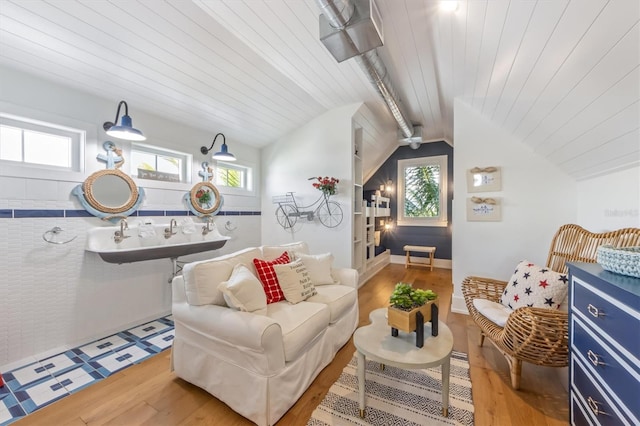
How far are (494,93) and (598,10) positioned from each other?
1.46 metres

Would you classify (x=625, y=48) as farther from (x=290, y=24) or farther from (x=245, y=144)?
(x=245, y=144)

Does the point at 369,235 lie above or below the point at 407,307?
above

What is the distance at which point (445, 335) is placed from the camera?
170 centimetres

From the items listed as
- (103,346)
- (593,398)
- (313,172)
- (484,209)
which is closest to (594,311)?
(593,398)

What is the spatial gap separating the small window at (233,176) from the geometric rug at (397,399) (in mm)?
3119

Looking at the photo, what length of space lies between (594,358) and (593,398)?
190mm

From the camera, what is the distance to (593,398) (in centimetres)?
122

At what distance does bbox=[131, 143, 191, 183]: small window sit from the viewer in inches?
114

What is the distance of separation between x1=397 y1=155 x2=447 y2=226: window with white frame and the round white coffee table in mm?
4483

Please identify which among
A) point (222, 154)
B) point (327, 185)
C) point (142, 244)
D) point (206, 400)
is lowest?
point (206, 400)

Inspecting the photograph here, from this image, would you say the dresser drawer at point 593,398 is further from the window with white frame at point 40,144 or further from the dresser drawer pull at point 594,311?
the window with white frame at point 40,144

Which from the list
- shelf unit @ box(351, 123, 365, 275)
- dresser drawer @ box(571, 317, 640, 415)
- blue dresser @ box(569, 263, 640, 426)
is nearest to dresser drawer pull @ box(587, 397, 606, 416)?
blue dresser @ box(569, 263, 640, 426)

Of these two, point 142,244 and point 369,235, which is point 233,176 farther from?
point 369,235

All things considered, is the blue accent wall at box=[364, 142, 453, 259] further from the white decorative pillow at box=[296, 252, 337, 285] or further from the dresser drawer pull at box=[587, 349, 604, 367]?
the dresser drawer pull at box=[587, 349, 604, 367]
